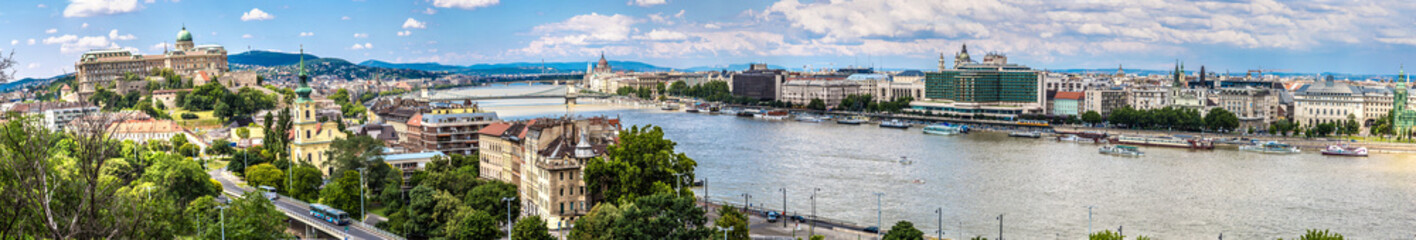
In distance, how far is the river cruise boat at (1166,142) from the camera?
4888 centimetres

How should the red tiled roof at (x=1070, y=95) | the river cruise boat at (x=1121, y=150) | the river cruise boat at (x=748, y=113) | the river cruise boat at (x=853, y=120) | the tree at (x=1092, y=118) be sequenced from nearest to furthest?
the river cruise boat at (x=1121, y=150) → the tree at (x=1092, y=118) → the river cruise boat at (x=853, y=120) → the red tiled roof at (x=1070, y=95) → the river cruise boat at (x=748, y=113)

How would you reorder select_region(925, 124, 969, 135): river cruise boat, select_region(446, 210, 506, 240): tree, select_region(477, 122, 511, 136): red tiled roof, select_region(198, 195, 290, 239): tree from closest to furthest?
1. select_region(198, 195, 290, 239): tree
2. select_region(446, 210, 506, 240): tree
3. select_region(477, 122, 511, 136): red tiled roof
4. select_region(925, 124, 969, 135): river cruise boat

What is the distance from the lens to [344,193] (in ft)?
86.2

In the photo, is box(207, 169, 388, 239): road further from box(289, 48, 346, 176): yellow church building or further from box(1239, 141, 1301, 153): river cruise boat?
box(1239, 141, 1301, 153): river cruise boat

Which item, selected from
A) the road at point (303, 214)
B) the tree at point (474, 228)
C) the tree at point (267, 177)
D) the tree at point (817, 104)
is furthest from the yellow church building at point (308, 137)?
the tree at point (817, 104)

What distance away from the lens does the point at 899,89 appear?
3504 inches

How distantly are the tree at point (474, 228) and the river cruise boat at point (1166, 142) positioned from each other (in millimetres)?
36232

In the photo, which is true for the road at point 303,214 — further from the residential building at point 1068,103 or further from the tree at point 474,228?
the residential building at point 1068,103

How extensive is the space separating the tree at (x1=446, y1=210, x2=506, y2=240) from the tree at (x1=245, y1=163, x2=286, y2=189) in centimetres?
1029

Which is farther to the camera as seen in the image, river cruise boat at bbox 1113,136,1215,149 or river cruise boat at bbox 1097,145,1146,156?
river cruise boat at bbox 1113,136,1215,149

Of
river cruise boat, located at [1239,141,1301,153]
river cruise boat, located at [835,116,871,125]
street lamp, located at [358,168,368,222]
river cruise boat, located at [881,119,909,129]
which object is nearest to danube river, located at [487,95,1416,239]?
river cruise boat, located at [1239,141,1301,153]

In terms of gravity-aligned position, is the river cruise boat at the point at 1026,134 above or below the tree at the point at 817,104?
below

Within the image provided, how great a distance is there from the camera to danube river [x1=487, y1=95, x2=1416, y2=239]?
26.2m

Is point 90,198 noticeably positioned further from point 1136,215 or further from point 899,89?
point 899,89
